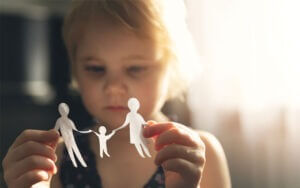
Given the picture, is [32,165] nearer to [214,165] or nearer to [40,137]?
[40,137]

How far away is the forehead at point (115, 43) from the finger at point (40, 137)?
12 cm

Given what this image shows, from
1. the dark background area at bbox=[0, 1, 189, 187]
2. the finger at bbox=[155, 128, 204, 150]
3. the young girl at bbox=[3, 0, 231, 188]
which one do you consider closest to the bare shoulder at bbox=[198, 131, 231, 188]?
the young girl at bbox=[3, 0, 231, 188]

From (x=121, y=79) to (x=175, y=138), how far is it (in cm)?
12

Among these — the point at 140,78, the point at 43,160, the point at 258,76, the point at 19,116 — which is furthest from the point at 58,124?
the point at 19,116

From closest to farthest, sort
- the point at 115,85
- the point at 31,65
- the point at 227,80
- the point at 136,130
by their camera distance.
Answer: the point at 136,130 < the point at 115,85 < the point at 227,80 < the point at 31,65

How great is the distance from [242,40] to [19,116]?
56cm

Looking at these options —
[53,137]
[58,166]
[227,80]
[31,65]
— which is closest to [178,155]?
[53,137]

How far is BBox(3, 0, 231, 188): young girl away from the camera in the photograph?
0.46 meters

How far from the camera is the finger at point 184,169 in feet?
1.17

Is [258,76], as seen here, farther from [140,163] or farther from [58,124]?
[58,124]

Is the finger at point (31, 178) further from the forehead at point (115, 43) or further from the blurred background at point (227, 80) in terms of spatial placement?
the blurred background at point (227, 80)

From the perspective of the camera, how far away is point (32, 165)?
0.36 metres

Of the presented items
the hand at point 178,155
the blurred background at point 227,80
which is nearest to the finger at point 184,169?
the hand at point 178,155

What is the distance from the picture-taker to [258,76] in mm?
797
